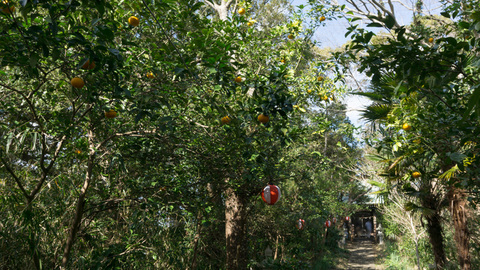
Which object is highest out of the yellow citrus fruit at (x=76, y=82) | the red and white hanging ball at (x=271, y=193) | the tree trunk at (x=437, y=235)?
the yellow citrus fruit at (x=76, y=82)

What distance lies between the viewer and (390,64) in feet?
8.45

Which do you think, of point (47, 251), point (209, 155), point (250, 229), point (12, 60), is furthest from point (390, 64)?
point (250, 229)

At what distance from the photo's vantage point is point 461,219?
5887 mm

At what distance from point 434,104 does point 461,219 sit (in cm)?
357

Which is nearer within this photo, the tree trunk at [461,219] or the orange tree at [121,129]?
the orange tree at [121,129]

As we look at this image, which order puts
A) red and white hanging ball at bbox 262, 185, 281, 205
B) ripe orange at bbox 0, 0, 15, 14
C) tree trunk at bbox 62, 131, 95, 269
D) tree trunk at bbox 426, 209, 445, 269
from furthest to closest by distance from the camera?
tree trunk at bbox 426, 209, 445, 269 → red and white hanging ball at bbox 262, 185, 281, 205 → tree trunk at bbox 62, 131, 95, 269 → ripe orange at bbox 0, 0, 15, 14

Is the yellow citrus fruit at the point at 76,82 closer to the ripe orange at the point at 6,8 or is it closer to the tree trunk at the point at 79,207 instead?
the ripe orange at the point at 6,8

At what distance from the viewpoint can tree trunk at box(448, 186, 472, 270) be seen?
5852mm

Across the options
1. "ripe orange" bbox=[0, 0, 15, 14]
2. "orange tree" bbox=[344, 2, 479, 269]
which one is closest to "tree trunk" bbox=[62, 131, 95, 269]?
"ripe orange" bbox=[0, 0, 15, 14]

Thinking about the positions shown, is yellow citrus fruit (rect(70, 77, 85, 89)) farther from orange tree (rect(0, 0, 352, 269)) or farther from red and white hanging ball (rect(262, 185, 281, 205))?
red and white hanging ball (rect(262, 185, 281, 205))

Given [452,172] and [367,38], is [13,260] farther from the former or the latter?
[452,172]

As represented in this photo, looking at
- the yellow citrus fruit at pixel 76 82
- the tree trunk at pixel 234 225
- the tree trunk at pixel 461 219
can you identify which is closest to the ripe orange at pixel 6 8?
the yellow citrus fruit at pixel 76 82

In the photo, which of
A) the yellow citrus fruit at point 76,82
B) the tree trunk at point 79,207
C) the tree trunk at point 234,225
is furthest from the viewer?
the tree trunk at point 234,225

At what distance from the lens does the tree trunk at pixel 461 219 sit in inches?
230
